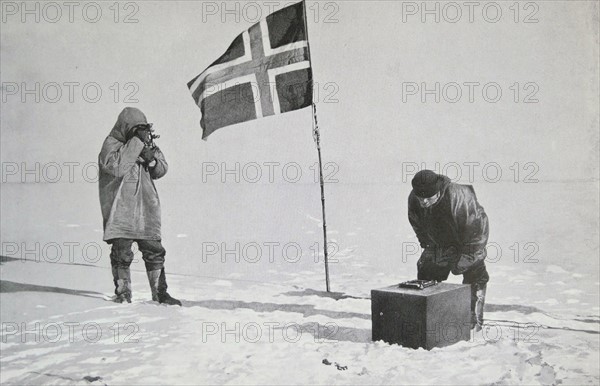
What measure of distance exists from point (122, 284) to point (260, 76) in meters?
1.10

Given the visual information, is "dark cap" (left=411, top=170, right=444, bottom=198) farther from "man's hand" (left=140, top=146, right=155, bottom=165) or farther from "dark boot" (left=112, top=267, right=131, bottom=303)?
"dark boot" (left=112, top=267, right=131, bottom=303)

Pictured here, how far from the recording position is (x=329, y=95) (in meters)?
2.52

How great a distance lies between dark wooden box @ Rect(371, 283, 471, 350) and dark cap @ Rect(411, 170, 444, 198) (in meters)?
0.38

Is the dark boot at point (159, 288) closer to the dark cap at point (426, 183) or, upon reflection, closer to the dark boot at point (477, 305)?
the dark cap at point (426, 183)

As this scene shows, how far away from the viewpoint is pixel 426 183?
2.42 meters

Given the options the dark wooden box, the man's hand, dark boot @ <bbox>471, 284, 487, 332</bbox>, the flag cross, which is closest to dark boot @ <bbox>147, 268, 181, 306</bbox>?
the man's hand

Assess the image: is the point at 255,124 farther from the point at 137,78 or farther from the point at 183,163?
the point at 137,78

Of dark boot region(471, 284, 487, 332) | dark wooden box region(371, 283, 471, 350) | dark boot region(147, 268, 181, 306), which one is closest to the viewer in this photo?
dark wooden box region(371, 283, 471, 350)

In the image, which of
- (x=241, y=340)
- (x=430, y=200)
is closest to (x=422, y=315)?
(x=430, y=200)

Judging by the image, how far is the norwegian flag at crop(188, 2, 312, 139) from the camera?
253 centimetres

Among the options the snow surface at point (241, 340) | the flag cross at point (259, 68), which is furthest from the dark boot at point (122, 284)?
the flag cross at point (259, 68)

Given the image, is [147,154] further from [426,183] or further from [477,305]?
[477,305]

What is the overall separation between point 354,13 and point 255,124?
65 centimetres

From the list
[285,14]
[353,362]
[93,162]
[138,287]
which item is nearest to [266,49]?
[285,14]
